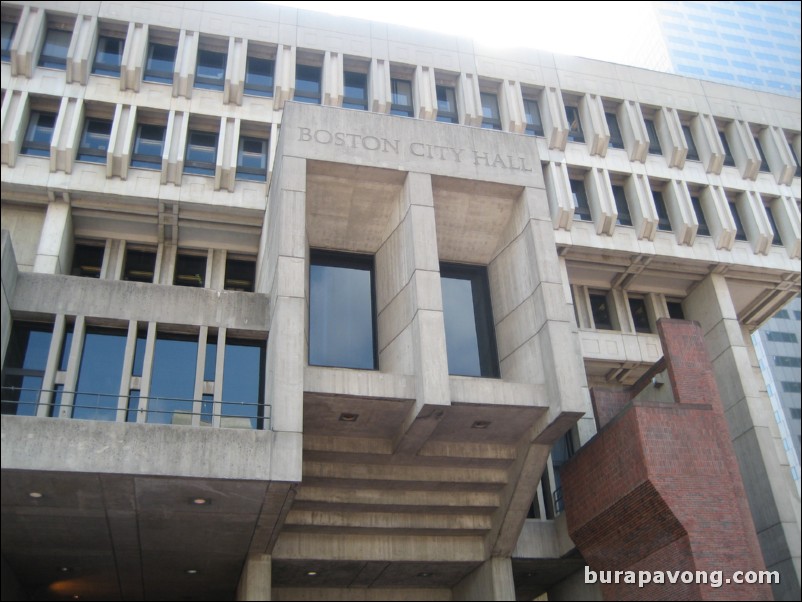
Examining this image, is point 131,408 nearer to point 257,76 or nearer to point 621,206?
point 257,76

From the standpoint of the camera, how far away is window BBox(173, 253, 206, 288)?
28906 mm

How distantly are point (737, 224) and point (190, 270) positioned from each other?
2299 cm

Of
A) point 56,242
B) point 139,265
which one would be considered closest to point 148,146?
point 139,265

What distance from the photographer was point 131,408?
21688mm

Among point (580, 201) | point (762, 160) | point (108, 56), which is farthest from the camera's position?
point (762, 160)

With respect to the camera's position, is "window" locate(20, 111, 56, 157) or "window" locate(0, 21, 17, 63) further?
"window" locate(0, 21, 17, 63)

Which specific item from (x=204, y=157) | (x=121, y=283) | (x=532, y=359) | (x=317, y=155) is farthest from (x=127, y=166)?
(x=532, y=359)

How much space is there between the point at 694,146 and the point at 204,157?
69.1 feet

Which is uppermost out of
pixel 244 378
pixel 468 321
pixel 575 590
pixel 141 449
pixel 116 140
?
pixel 116 140

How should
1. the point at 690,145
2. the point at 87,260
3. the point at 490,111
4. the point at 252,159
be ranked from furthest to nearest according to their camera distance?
the point at 690,145 < the point at 490,111 < the point at 252,159 < the point at 87,260

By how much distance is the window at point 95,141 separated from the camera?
93.9 feet

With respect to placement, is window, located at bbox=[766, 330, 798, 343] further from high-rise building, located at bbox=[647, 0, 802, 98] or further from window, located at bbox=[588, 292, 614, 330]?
window, located at bbox=[588, 292, 614, 330]

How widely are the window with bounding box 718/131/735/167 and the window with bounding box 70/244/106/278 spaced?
26473 millimetres

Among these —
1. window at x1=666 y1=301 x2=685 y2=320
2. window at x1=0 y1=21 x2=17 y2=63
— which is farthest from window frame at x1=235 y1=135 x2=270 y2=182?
window at x1=666 y1=301 x2=685 y2=320
